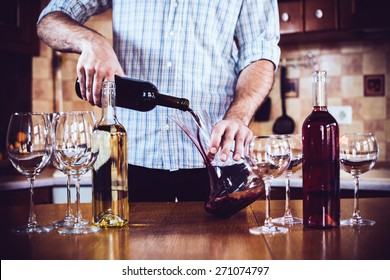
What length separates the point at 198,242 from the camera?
772 millimetres

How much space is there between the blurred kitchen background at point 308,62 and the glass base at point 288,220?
1.58 m

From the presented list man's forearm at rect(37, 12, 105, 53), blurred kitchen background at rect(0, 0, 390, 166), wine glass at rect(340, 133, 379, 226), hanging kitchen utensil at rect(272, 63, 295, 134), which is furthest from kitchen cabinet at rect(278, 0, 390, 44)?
wine glass at rect(340, 133, 379, 226)

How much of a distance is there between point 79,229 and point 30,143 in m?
0.16

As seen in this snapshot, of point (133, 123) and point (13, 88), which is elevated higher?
point (13, 88)

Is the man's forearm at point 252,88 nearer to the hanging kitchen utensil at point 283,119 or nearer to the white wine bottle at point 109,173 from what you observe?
the white wine bottle at point 109,173

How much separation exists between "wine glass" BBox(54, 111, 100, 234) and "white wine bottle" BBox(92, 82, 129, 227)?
2 cm

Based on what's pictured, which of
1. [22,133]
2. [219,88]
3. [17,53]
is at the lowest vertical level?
[22,133]

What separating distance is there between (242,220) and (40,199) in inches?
55.3

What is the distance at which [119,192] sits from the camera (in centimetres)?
91

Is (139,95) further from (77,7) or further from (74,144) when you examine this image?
(77,7)

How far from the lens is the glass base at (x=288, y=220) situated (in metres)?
0.92

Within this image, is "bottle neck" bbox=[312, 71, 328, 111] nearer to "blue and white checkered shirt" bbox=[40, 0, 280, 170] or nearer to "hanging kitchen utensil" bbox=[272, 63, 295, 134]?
"blue and white checkered shirt" bbox=[40, 0, 280, 170]
